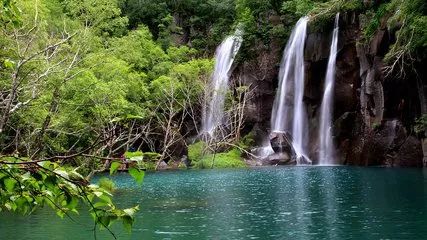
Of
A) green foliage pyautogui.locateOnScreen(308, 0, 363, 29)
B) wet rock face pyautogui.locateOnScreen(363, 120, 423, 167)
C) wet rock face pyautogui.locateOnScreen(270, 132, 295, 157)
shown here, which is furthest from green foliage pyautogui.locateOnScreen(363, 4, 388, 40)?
wet rock face pyautogui.locateOnScreen(270, 132, 295, 157)

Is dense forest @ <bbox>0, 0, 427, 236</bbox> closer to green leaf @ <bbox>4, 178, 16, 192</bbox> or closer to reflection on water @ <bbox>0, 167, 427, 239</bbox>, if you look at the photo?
reflection on water @ <bbox>0, 167, 427, 239</bbox>

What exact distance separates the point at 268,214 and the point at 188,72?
28696 millimetres

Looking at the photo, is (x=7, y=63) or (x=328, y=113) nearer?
(x=7, y=63)

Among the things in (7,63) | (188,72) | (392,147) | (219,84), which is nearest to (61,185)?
(7,63)

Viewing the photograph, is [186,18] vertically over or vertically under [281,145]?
over

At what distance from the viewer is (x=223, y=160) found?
40.7 metres

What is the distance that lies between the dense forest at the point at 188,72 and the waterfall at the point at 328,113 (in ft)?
1.96

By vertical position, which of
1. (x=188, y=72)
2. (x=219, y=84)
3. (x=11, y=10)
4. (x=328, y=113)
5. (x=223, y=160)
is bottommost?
(x=223, y=160)

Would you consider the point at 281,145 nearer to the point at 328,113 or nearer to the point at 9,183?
the point at 328,113

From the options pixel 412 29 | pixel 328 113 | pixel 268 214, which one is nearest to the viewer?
pixel 268 214

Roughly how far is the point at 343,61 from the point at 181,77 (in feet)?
43.6

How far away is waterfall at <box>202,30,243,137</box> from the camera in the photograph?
4419cm

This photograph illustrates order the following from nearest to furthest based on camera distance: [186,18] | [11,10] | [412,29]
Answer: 1. [11,10]
2. [412,29]
3. [186,18]

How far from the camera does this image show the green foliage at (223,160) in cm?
3992
